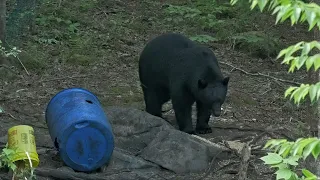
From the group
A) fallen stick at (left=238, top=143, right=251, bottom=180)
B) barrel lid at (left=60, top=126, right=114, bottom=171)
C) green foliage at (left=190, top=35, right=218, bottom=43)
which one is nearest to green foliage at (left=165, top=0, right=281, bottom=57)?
green foliage at (left=190, top=35, right=218, bottom=43)

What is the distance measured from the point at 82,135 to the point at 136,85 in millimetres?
3809

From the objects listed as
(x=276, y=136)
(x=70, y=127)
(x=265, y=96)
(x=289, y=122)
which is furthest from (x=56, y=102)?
(x=265, y=96)

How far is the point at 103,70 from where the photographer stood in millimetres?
10953

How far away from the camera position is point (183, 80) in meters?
8.20

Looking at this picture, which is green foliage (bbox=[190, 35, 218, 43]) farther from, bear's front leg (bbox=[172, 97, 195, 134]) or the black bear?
bear's front leg (bbox=[172, 97, 195, 134])

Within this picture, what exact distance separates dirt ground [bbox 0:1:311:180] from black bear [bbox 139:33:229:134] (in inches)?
13.7

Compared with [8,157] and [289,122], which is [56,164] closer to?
[8,157]

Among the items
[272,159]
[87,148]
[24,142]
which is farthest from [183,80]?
[272,159]

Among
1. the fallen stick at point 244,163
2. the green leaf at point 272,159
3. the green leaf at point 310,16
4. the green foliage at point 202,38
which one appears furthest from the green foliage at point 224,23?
the green leaf at point 310,16

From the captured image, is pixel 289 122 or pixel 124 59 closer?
pixel 289 122

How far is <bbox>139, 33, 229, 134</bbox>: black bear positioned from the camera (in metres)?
8.00

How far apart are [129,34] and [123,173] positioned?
6.31m

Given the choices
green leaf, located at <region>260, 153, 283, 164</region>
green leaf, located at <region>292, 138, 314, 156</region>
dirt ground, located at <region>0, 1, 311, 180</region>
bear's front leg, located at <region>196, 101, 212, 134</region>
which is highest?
green leaf, located at <region>292, 138, 314, 156</region>

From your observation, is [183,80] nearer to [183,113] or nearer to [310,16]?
[183,113]
